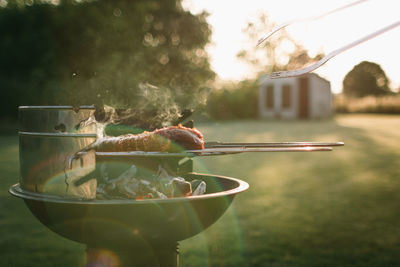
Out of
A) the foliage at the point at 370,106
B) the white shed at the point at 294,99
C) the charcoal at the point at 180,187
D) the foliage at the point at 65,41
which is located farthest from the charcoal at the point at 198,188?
the foliage at the point at 370,106

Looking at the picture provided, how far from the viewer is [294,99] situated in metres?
27.6

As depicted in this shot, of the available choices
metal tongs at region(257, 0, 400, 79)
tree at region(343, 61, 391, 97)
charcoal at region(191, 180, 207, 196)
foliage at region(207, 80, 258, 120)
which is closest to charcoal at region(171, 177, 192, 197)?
charcoal at region(191, 180, 207, 196)

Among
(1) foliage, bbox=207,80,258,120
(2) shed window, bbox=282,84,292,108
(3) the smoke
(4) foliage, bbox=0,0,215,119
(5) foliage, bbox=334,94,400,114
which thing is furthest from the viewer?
(5) foliage, bbox=334,94,400,114

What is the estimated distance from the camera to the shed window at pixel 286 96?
27.6 m

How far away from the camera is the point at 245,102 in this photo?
2888 cm

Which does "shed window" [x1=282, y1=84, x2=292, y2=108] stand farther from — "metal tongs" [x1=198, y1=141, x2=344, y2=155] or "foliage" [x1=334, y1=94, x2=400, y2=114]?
"metal tongs" [x1=198, y1=141, x2=344, y2=155]

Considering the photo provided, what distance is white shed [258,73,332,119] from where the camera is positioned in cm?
2709

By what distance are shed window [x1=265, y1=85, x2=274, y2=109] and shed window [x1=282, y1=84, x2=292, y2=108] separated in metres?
0.76

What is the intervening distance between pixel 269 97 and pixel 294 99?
179cm

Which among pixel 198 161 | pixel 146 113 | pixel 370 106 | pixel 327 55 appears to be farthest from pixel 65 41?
pixel 370 106

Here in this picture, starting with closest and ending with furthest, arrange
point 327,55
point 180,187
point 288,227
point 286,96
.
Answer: point 327,55 < point 180,187 < point 288,227 < point 286,96

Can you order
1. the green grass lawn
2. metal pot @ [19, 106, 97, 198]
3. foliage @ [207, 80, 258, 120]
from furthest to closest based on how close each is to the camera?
foliage @ [207, 80, 258, 120]
the green grass lawn
metal pot @ [19, 106, 97, 198]

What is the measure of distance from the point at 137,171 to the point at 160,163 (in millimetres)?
137

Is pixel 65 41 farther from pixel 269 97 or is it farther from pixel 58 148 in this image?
pixel 269 97
